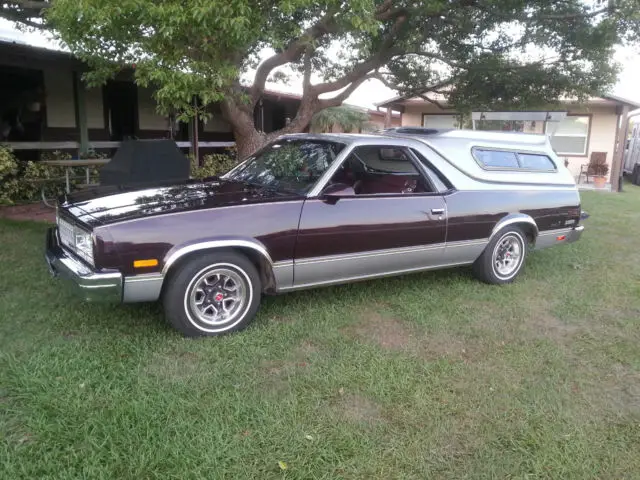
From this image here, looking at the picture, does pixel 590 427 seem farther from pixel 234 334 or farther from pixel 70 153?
pixel 70 153

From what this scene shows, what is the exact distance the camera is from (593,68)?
10.3 metres

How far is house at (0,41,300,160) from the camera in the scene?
10359 mm

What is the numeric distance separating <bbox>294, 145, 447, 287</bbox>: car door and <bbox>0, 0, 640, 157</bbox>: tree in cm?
157

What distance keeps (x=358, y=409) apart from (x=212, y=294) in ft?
4.79

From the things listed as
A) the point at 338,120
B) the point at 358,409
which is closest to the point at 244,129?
the point at 358,409

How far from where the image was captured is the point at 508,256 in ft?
18.6

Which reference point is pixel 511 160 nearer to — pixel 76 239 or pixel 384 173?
pixel 384 173

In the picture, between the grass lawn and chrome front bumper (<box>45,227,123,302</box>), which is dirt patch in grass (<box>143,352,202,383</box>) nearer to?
the grass lawn

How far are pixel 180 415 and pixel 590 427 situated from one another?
7.75 ft

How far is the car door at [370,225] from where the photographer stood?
13.9 ft

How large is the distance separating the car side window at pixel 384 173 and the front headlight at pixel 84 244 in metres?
2.38

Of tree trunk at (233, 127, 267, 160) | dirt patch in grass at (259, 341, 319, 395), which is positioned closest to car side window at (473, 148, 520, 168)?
dirt patch in grass at (259, 341, 319, 395)

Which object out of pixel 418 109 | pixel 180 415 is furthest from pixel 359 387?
pixel 418 109

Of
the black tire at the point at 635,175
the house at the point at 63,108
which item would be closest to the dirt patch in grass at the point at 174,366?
the house at the point at 63,108
